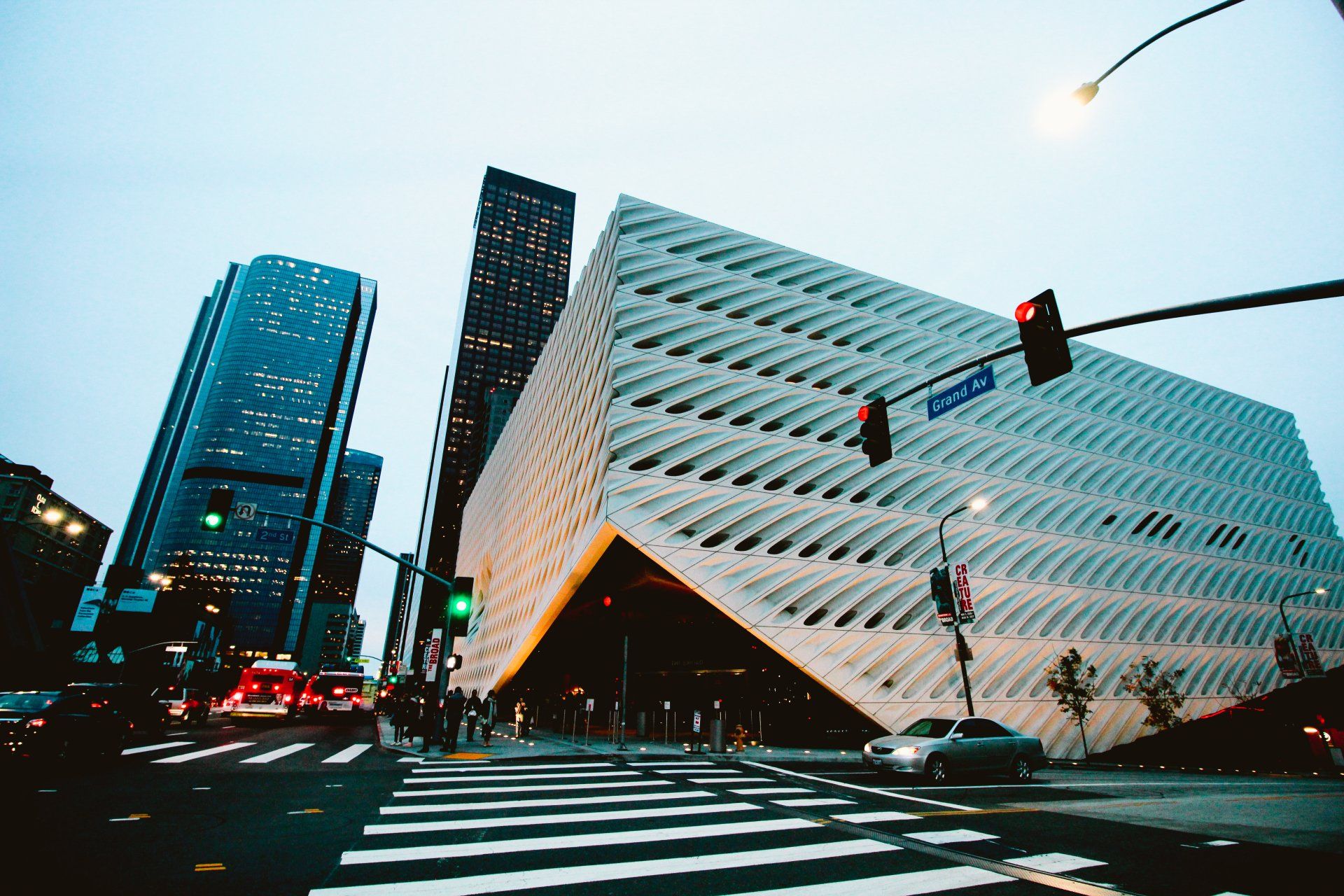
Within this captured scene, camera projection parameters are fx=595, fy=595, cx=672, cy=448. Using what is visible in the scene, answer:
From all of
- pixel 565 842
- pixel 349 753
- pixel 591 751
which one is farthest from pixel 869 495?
pixel 565 842

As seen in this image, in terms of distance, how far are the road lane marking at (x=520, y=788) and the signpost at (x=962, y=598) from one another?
13255 millimetres

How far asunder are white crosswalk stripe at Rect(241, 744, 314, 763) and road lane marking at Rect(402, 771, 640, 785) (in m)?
5.11

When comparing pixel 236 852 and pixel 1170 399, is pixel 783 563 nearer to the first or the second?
pixel 236 852

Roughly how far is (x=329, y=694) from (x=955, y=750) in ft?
145

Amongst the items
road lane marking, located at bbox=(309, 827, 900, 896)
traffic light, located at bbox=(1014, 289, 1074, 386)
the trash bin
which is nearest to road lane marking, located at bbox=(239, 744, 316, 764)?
road lane marking, located at bbox=(309, 827, 900, 896)

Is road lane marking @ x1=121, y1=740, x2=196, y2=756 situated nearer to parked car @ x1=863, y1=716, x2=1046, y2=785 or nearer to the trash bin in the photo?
the trash bin

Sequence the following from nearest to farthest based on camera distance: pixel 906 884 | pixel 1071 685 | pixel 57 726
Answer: pixel 906 884
pixel 57 726
pixel 1071 685

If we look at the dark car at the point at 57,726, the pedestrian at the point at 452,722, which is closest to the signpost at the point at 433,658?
the pedestrian at the point at 452,722

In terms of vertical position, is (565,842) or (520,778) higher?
(565,842)

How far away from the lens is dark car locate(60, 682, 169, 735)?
15.1m

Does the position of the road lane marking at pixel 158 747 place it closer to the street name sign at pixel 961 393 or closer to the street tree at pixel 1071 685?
the street name sign at pixel 961 393

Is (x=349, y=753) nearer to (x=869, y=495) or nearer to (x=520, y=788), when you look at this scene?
(x=520, y=788)

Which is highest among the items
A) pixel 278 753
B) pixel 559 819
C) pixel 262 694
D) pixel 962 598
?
pixel 962 598

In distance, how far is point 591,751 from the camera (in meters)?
18.8
